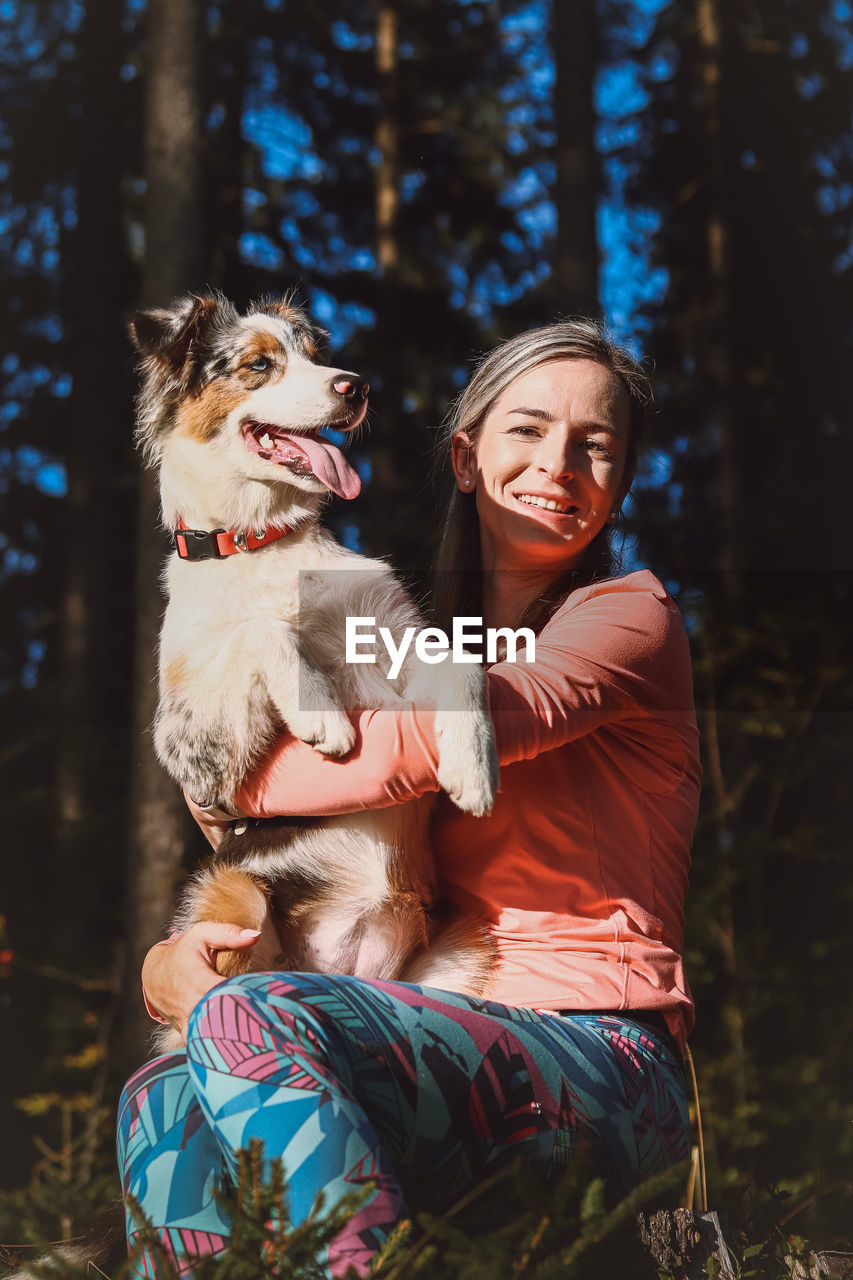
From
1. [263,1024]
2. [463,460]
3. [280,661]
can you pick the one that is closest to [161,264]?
[463,460]

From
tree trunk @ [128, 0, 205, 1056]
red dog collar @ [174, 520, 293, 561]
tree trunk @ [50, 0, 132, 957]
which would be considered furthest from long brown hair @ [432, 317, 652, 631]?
tree trunk @ [50, 0, 132, 957]

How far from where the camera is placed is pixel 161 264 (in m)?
4.02

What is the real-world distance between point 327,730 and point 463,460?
26.3 inches

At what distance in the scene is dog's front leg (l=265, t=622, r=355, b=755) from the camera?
1639mm

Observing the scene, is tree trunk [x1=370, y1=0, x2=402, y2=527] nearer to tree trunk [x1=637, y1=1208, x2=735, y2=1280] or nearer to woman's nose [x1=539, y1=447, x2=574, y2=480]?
woman's nose [x1=539, y1=447, x2=574, y2=480]

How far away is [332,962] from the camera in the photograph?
1855mm

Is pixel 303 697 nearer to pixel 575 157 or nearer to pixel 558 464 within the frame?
pixel 558 464

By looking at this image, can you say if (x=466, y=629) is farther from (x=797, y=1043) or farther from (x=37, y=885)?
(x=37, y=885)

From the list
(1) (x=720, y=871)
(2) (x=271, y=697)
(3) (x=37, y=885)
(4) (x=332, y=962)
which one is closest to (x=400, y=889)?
(4) (x=332, y=962)

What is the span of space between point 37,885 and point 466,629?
445cm

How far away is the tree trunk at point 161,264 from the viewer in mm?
4016

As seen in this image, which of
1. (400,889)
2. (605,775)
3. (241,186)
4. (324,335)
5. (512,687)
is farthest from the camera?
(241,186)

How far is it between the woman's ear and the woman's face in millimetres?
77

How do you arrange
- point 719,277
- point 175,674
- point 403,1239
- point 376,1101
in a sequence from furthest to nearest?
point 719,277 → point 175,674 → point 376,1101 → point 403,1239
